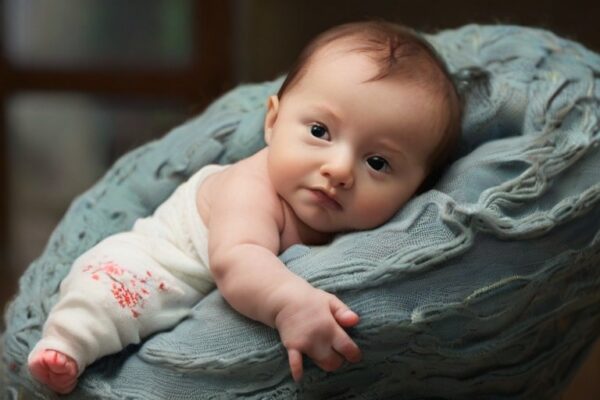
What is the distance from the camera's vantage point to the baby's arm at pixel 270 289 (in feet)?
2.81

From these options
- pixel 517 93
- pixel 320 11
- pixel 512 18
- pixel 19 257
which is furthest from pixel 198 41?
pixel 517 93

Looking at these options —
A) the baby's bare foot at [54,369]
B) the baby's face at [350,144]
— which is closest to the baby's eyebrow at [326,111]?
the baby's face at [350,144]

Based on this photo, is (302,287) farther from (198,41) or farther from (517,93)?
(198,41)

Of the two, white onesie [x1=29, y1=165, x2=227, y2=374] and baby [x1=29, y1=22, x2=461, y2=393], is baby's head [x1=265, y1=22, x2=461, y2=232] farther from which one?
white onesie [x1=29, y1=165, x2=227, y2=374]

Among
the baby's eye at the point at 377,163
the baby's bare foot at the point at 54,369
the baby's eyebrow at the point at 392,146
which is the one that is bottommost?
the baby's bare foot at the point at 54,369

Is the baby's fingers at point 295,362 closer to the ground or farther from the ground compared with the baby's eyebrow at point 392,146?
closer to the ground

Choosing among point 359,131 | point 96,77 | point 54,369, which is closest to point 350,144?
point 359,131

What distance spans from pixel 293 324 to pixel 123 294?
0.19 m

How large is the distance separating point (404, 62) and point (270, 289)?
0.98 feet

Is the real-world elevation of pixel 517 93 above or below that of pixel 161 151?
above

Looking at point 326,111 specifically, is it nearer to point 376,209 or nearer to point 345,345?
point 376,209

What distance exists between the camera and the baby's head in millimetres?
974

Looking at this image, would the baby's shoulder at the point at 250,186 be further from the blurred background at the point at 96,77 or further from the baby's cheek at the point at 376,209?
the blurred background at the point at 96,77

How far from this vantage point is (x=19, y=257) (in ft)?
8.27
